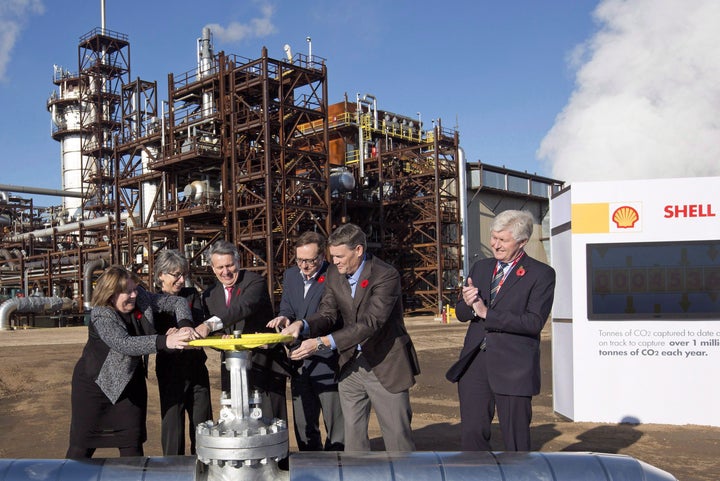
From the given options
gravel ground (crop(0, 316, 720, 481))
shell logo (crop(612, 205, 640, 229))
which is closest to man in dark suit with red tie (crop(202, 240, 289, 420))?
gravel ground (crop(0, 316, 720, 481))

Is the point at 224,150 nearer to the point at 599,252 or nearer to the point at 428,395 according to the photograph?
the point at 428,395

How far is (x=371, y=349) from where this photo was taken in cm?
418

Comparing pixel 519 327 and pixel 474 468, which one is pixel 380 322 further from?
pixel 474 468

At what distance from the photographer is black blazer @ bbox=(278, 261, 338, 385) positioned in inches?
198

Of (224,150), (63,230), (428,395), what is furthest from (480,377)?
(63,230)

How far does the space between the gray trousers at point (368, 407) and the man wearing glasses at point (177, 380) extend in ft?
4.35

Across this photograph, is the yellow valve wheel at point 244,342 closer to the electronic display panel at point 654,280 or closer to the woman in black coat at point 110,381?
the woman in black coat at point 110,381

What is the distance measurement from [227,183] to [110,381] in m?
26.3

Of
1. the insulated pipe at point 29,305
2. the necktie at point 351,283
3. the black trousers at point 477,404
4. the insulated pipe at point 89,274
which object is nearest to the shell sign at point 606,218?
the black trousers at point 477,404

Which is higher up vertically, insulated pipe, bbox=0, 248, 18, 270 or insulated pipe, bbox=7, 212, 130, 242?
insulated pipe, bbox=7, 212, 130, 242

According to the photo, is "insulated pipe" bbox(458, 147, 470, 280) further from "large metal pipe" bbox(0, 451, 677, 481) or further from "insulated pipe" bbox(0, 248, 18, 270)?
"large metal pipe" bbox(0, 451, 677, 481)

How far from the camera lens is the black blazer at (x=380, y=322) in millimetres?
4066

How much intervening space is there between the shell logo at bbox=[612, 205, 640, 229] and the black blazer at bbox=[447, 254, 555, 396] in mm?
4217

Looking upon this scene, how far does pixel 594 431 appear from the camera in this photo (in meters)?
7.30
